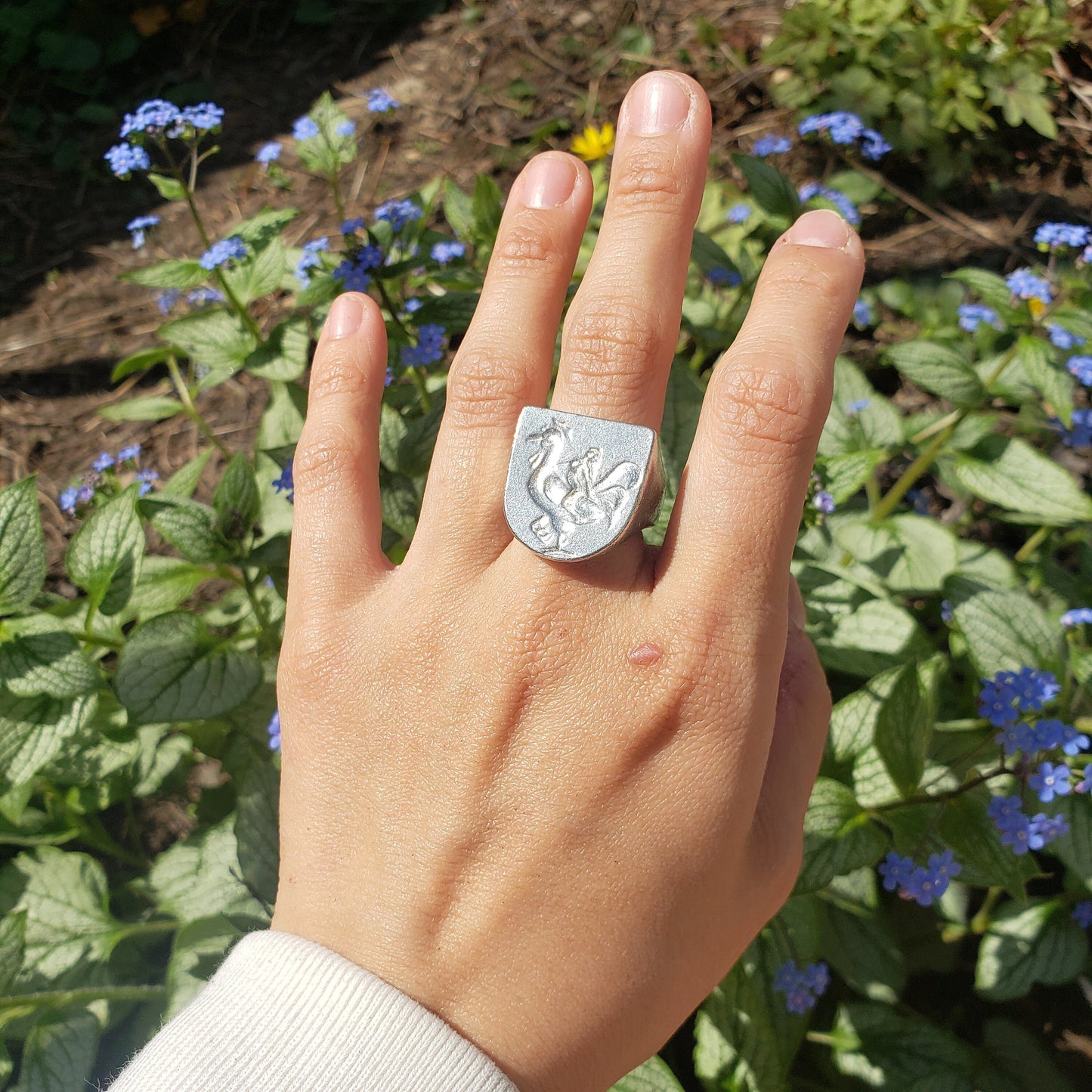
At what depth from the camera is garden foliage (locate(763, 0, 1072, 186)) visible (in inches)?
171

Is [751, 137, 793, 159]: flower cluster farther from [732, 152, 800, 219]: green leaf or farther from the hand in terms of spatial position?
the hand

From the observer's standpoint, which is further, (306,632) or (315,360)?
(315,360)

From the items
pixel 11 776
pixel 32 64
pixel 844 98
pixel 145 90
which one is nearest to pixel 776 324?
pixel 11 776

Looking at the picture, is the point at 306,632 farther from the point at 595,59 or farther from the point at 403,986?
the point at 595,59

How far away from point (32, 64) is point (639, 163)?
5564 millimetres

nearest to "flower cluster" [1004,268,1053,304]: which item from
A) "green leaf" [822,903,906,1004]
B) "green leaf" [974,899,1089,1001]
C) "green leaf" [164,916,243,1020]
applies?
"green leaf" [974,899,1089,1001]

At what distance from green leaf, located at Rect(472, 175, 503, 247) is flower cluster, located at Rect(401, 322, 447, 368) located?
0.48 meters

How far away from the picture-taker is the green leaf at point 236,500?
2.32m

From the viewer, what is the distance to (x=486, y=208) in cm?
292

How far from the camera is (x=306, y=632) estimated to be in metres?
1.70

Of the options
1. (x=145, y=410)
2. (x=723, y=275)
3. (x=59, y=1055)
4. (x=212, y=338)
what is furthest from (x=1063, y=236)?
(x=59, y=1055)

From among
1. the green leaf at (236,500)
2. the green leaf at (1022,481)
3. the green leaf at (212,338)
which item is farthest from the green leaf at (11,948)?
the green leaf at (1022,481)

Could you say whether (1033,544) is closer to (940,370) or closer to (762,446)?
(940,370)

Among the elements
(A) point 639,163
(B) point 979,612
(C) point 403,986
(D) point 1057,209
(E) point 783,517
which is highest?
(A) point 639,163
